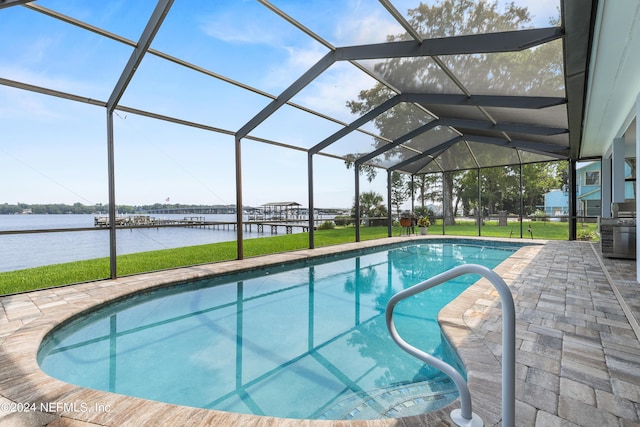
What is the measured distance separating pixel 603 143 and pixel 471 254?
A: 14.3 feet

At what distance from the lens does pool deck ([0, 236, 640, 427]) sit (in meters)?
1.69

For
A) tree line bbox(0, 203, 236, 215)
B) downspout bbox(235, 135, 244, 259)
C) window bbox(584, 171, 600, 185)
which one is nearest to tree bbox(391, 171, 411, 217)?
window bbox(584, 171, 600, 185)

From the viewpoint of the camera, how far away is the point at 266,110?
637cm

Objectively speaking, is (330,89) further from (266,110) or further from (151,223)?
(151,223)

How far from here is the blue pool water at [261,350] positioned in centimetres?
243

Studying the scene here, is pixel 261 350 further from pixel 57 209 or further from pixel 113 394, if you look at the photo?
pixel 57 209

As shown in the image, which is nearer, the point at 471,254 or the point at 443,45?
the point at 443,45

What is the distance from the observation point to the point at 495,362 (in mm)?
2236

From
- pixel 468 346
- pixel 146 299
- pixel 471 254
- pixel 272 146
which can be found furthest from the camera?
pixel 471 254

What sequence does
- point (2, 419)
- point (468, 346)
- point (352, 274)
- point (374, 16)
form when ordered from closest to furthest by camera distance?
point (2, 419)
point (468, 346)
point (374, 16)
point (352, 274)

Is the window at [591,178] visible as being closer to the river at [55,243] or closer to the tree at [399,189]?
the tree at [399,189]

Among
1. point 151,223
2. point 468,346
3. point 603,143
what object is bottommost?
point 468,346

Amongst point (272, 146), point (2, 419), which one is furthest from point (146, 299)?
point (272, 146)

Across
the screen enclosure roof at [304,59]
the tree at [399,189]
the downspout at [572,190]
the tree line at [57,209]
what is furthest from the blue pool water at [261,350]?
the tree at [399,189]
